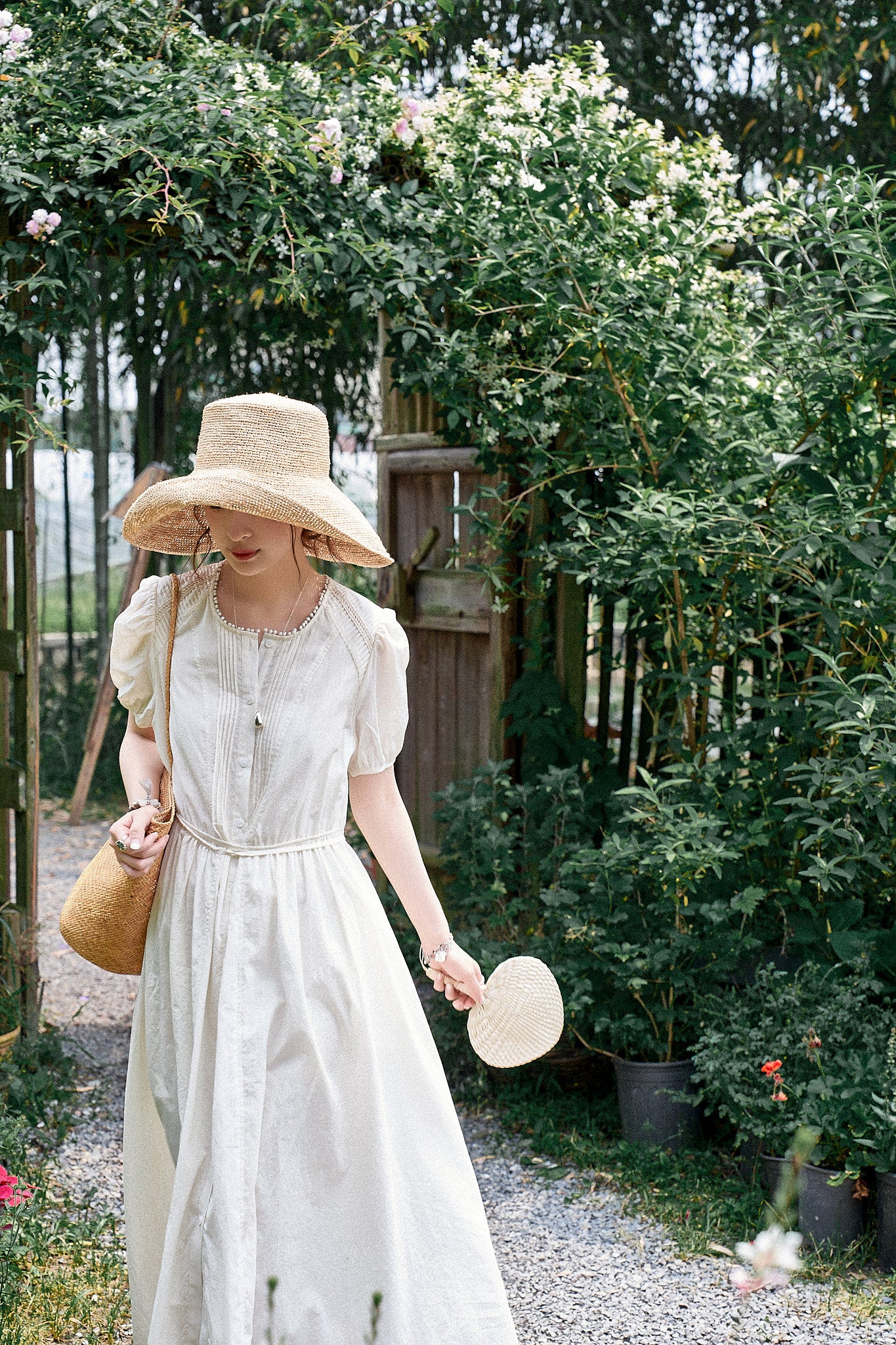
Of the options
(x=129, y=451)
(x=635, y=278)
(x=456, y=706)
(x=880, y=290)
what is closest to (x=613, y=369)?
(x=635, y=278)

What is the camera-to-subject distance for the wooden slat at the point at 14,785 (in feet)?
11.4

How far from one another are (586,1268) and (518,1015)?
1.20 m

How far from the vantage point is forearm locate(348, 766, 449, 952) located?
1938mm

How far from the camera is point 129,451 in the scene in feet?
29.1

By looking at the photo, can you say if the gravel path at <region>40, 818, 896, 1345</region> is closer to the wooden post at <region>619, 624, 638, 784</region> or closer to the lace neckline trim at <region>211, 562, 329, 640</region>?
the wooden post at <region>619, 624, 638, 784</region>

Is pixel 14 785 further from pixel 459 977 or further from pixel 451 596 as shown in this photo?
pixel 459 977

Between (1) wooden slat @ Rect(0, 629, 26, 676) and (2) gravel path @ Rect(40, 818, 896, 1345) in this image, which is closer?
(2) gravel path @ Rect(40, 818, 896, 1345)

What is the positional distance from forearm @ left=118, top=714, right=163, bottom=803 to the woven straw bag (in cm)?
2

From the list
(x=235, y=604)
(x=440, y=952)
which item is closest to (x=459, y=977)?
(x=440, y=952)

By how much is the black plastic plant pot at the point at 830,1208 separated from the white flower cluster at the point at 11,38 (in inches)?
125

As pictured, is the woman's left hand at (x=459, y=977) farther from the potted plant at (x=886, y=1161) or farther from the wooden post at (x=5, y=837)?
the wooden post at (x=5, y=837)

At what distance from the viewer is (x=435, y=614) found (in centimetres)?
440

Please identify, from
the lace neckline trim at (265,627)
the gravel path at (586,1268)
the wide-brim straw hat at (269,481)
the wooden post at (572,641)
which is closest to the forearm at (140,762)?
the lace neckline trim at (265,627)

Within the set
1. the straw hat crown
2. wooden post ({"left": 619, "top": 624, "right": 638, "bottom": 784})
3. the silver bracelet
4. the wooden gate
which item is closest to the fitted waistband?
the silver bracelet
